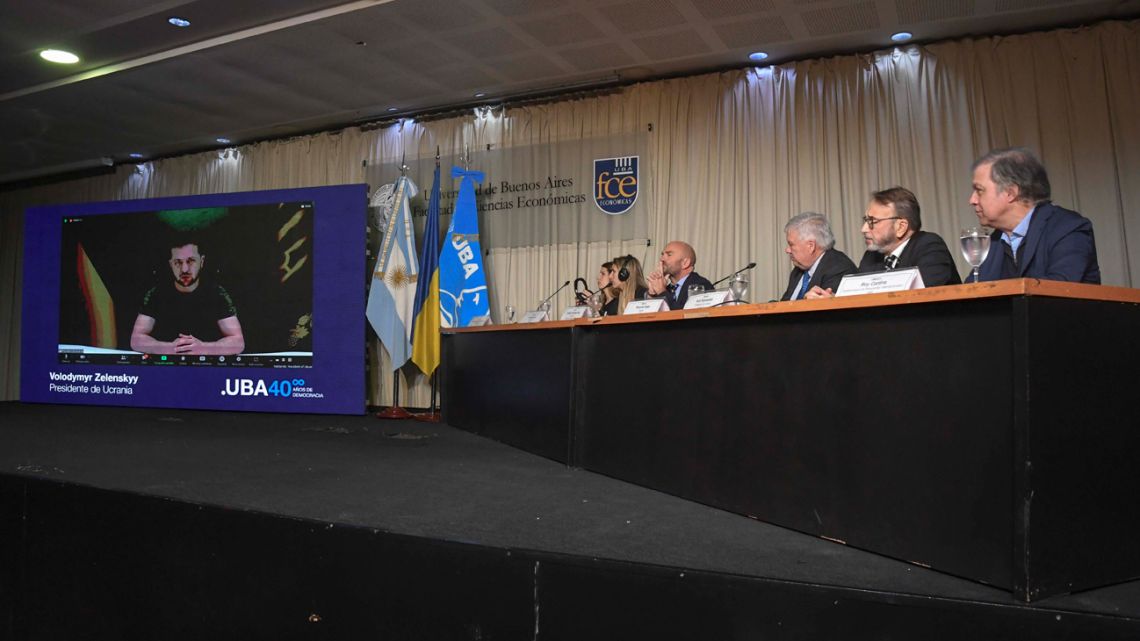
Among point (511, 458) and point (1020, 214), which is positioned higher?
point (1020, 214)

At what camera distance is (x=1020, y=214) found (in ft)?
6.90

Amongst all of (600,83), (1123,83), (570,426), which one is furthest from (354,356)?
(1123,83)

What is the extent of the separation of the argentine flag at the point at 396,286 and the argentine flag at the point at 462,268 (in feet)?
1.02

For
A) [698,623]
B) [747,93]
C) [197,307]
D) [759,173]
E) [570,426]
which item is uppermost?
[747,93]

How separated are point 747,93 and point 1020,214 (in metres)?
3.37

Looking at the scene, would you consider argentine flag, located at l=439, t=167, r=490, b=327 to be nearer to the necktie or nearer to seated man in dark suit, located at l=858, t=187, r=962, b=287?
the necktie

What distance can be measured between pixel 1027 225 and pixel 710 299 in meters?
0.95

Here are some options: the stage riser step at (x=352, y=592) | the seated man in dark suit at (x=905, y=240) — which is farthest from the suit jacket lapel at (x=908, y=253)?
the stage riser step at (x=352, y=592)

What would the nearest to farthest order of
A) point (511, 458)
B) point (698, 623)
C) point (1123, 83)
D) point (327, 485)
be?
point (698, 623)
point (327, 485)
point (511, 458)
point (1123, 83)

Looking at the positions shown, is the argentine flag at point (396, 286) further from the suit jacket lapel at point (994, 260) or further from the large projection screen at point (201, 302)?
the suit jacket lapel at point (994, 260)

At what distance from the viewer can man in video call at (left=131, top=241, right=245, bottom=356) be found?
19.9ft

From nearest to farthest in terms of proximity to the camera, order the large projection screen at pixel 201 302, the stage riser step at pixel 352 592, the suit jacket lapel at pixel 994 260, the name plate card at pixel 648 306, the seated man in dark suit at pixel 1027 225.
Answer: the stage riser step at pixel 352 592 → the seated man in dark suit at pixel 1027 225 → the suit jacket lapel at pixel 994 260 → the name plate card at pixel 648 306 → the large projection screen at pixel 201 302

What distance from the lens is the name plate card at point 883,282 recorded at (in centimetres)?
163

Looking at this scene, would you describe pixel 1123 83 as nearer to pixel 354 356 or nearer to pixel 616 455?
pixel 616 455
